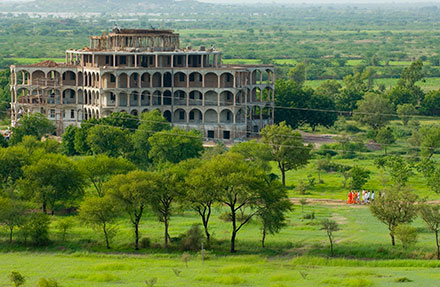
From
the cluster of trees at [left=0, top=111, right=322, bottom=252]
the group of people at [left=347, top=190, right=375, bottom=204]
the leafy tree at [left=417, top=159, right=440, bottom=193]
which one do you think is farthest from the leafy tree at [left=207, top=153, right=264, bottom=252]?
the leafy tree at [left=417, top=159, right=440, bottom=193]

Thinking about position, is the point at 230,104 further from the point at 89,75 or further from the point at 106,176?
the point at 106,176

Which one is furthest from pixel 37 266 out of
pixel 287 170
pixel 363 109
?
pixel 363 109

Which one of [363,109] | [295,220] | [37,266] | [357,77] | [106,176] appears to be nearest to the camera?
[37,266]

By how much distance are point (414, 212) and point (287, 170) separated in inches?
979

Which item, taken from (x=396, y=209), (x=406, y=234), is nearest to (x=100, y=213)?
(x=396, y=209)

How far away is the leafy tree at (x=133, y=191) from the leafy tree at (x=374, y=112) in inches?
2170

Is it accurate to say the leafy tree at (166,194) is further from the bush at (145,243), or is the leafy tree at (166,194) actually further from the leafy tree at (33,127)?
the leafy tree at (33,127)

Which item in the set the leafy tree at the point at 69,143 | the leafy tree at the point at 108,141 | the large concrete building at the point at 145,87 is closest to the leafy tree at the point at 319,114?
the large concrete building at the point at 145,87

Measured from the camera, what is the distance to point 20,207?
236ft

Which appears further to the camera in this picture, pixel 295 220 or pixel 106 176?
pixel 106 176

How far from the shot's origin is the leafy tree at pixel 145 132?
95.6 m

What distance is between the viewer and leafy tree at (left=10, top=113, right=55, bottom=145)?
4028 inches

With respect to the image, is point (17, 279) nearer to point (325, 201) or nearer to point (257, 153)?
point (325, 201)

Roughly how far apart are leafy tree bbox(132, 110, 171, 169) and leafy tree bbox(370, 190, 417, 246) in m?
29.4
